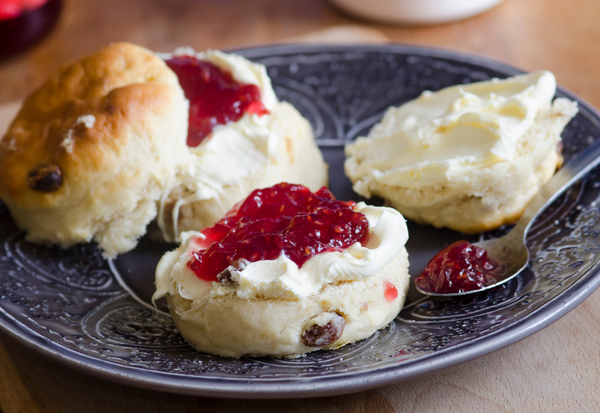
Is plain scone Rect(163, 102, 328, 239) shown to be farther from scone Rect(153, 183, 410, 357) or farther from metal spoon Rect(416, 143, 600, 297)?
metal spoon Rect(416, 143, 600, 297)

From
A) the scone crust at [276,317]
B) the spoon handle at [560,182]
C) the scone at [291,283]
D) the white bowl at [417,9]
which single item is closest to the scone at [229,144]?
the scone at [291,283]

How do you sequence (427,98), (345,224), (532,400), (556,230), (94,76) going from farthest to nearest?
1. (427,98)
2. (94,76)
3. (556,230)
4. (345,224)
5. (532,400)

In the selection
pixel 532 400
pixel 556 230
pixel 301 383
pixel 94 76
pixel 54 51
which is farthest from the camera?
pixel 54 51

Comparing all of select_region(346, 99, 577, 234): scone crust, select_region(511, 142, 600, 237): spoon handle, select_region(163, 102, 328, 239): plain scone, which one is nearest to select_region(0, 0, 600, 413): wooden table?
select_region(511, 142, 600, 237): spoon handle

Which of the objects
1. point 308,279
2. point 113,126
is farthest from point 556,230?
point 113,126

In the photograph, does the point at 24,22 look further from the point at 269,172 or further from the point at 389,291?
the point at 389,291

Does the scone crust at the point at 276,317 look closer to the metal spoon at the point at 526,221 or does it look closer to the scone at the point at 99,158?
the metal spoon at the point at 526,221

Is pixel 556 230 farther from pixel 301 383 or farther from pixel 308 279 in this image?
pixel 301 383
